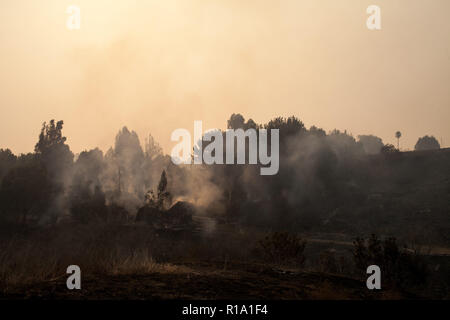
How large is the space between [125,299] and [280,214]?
40.8 metres

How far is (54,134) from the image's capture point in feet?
199

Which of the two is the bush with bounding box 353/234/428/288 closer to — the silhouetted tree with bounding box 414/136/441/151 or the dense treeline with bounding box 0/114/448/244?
the dense treeline with bounding box 0/114/448/244

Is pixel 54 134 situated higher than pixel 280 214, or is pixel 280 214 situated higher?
pixel 54 134

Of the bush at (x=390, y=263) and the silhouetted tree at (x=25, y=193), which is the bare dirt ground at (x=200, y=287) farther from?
the silhouetted tree at (x=25, y=193)

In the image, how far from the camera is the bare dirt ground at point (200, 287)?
20.6 ft

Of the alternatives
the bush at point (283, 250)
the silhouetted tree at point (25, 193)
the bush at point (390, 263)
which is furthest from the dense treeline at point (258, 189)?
the bush at point (283, 250)

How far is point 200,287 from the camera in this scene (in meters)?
7.25

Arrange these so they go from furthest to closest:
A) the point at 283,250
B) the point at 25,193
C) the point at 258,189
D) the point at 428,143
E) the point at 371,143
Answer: the point at 428,143 < the point at 371,143 < the point at 258,189 < the point at 25,193 < the point at 283,250

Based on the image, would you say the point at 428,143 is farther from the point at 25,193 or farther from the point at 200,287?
the point at 200,287

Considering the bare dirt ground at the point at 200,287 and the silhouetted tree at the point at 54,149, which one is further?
the silhouetted tree at the point at 54,149

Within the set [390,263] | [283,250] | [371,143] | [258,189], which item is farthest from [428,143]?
[283,250]
